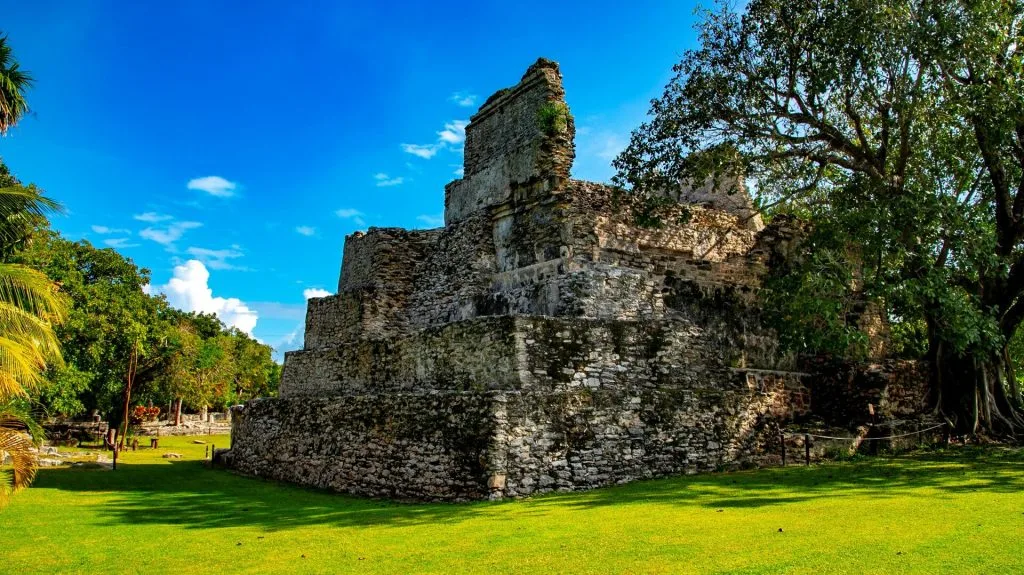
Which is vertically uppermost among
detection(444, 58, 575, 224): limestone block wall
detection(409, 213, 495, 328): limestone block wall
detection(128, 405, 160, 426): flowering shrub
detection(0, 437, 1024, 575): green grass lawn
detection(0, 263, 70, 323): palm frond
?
detection(444, 58, 575, 224): limestone block wall

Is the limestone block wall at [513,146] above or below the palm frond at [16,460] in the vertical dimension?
above

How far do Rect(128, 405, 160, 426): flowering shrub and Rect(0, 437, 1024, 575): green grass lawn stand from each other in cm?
2732

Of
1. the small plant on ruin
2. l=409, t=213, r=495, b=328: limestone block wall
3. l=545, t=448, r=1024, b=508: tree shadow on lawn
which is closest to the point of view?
l=545, t=448, r=1024, b=508: tree shadow on lawn

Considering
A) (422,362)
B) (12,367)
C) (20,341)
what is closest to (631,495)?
(422,362)

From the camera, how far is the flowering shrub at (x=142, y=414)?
3703cm

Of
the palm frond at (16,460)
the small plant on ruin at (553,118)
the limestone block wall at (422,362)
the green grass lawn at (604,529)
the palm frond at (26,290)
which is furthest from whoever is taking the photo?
the small plant on ruin at (553,118)

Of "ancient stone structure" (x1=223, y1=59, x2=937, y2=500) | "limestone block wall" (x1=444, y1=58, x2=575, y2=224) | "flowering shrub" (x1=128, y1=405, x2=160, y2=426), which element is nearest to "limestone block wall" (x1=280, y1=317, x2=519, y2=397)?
"ancient stone structure" (x1=223, y1=59, x2=937, y2=500)

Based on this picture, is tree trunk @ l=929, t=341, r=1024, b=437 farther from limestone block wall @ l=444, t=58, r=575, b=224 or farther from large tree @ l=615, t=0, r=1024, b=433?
limestone block wall @ l=444, t=58, r=575, b=224

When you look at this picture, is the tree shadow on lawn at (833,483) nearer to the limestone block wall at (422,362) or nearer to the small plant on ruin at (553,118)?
the limestone block wall at (422,362)

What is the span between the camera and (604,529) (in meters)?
7.36

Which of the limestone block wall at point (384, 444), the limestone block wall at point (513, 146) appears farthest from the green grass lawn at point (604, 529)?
A: the limestone block wall at point (513, 146)

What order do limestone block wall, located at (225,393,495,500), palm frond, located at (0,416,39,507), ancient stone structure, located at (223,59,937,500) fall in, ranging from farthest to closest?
ancient stone structure, located at (223,59,937,500) < limestone block wall, located at (225,393,495,500) < palm frond, located at (0,416,39,507)

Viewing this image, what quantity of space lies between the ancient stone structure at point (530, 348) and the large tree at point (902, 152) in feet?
5.59

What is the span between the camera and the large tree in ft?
42.3
